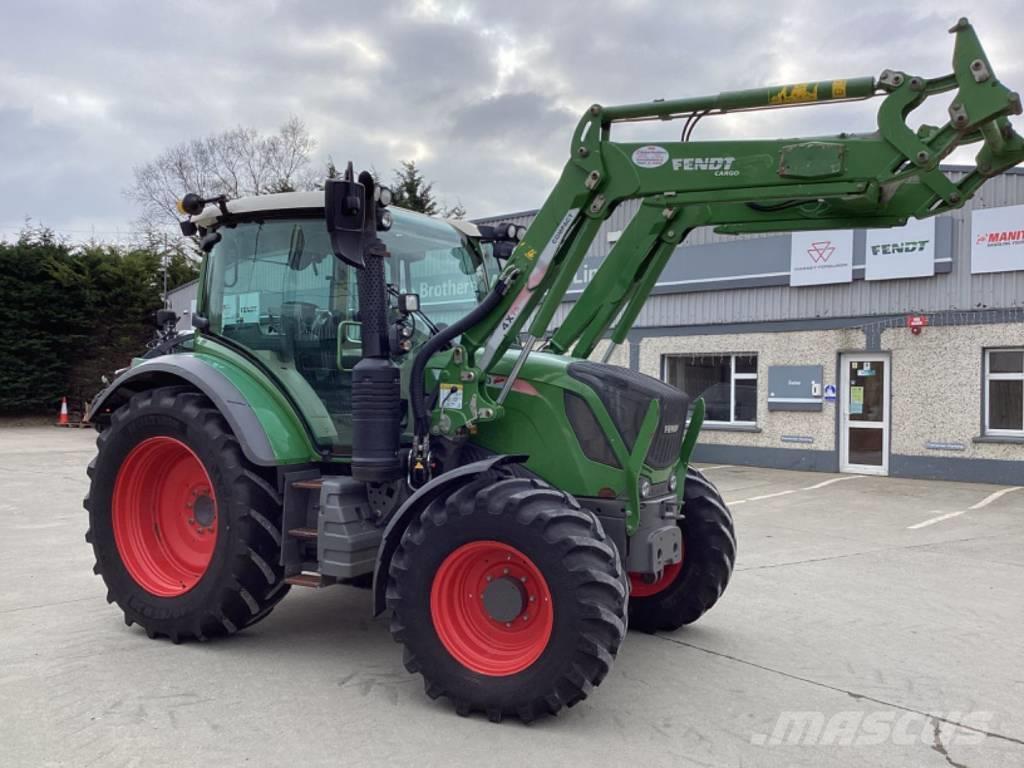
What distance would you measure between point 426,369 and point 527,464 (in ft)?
2.32

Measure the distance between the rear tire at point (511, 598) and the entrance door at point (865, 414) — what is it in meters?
11.7

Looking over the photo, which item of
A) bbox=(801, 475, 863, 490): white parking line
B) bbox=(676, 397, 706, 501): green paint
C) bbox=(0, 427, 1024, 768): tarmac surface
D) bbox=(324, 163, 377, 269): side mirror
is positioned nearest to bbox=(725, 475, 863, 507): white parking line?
bbox=(801, 475, 863, 490): white parking line

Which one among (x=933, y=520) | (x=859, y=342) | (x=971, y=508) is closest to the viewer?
(x=933, y=520)

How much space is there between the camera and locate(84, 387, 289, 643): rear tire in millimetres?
4609

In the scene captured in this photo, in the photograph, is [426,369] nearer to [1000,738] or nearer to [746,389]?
[1000,738]

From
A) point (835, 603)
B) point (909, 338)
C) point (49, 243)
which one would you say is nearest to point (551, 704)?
point (835, 603)

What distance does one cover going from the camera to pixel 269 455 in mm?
4578

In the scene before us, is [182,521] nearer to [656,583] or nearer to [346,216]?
[346,216]

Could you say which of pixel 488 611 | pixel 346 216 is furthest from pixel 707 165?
pixel 488 611

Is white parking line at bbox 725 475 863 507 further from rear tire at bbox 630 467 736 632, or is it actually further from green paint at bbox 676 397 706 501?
green paint at bbox 676 397 706 501

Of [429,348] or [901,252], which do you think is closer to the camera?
[429,348]

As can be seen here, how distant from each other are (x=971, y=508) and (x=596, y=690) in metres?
8.60

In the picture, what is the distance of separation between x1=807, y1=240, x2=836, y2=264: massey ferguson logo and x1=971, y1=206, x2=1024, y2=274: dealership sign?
7.09ft

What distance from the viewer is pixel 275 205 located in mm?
5047
